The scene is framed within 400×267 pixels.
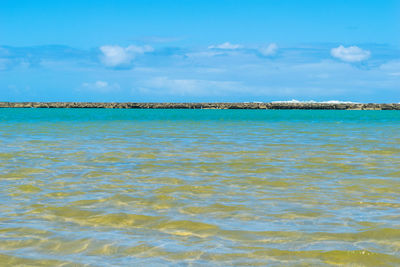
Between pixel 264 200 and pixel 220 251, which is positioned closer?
pixel 220 251

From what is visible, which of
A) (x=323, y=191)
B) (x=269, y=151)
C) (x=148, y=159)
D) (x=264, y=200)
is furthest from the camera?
(x=269, y=151)

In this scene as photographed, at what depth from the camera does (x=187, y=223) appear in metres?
6.30

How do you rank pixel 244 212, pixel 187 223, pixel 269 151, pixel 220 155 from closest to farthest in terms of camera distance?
1. pixel 187 223
2. pixel 244 212
3. pixel 220 155
4. pixel 269 151

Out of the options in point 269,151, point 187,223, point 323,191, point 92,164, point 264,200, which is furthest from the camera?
point 269,151

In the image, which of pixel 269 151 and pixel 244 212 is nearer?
pixel 244 212

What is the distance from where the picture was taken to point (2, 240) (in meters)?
5.46

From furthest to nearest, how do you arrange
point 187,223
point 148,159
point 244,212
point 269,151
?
point 269,151, point 148,159, point 244,212, point 187,223

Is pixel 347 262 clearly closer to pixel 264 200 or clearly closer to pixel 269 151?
pixel 264 200

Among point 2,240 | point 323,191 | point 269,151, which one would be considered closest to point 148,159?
point 269,151

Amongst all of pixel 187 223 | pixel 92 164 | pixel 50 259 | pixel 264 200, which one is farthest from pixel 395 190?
pixel 92 164

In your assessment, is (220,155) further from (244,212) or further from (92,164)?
(244,212)

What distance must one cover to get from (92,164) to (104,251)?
7.45 m

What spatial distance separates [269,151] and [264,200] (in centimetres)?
845

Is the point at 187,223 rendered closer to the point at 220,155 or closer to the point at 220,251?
the point at 220,251
